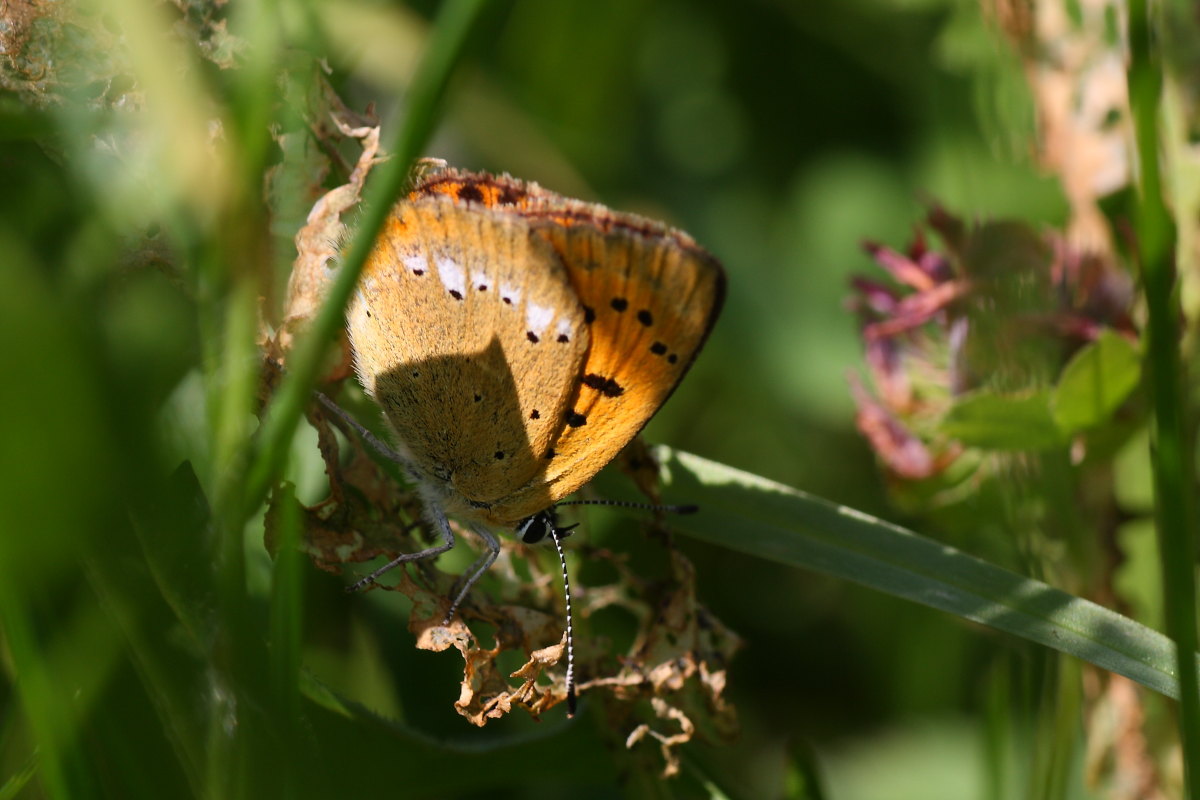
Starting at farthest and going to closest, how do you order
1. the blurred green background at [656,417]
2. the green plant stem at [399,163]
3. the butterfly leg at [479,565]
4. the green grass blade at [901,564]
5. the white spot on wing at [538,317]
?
the white spot on wing at [538,317], the butterfly leg at [479,565], the green grass blade at [901,564], the blurred green background at [656,417], the green plant stem at [399,163]

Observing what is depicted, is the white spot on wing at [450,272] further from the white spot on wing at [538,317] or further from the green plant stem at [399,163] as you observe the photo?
the green plant stem at [399,163]

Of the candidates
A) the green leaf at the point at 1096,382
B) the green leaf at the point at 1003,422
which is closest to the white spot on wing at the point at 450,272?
the green leaf at the point at 1003,422

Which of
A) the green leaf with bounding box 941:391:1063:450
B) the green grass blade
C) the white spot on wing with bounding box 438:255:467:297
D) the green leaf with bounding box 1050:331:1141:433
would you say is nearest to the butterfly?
the white spot on wing with bounding box 438:255:467:297

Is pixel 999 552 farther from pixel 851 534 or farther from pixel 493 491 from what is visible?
pixel 493 491

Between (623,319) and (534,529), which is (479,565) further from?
(623,319)

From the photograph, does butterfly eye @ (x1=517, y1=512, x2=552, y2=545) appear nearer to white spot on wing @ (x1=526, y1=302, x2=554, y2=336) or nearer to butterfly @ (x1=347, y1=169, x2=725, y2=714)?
butterfly @ (x1=347, y1=169, x2=725, y2=714)
